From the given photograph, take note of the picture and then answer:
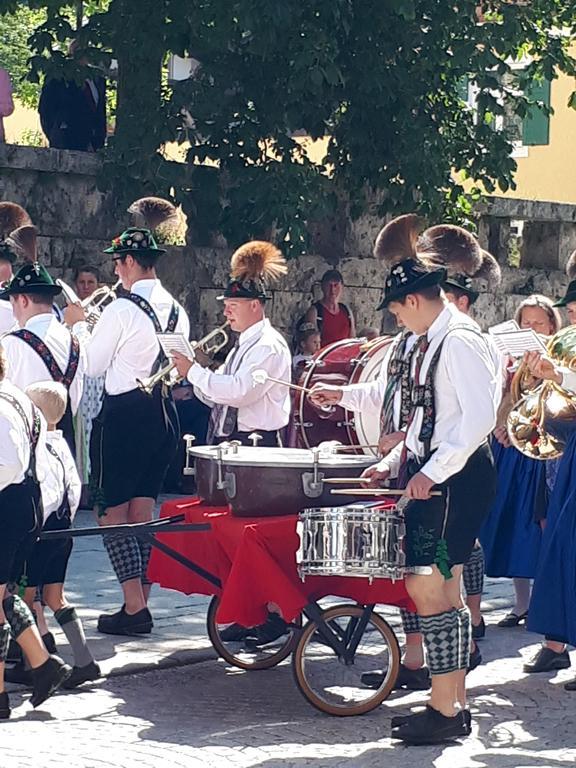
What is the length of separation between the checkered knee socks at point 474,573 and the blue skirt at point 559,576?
27.3 inches

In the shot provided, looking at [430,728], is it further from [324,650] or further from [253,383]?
[253,383]

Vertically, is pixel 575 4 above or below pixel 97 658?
above

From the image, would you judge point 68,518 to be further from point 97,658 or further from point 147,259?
point 147,259

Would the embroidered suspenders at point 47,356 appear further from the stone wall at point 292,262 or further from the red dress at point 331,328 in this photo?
the red dress at point 331,328

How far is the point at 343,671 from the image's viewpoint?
748cm

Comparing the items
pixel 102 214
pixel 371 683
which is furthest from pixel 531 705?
pixel 102 214

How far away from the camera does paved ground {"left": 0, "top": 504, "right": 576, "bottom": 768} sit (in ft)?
20.1

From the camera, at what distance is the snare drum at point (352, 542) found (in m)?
6.38

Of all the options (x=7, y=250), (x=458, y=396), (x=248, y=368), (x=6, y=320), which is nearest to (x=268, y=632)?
(x=248, y=368)

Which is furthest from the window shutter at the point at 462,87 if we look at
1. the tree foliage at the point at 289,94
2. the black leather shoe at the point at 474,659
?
the black leather shoe at the point at 474,659

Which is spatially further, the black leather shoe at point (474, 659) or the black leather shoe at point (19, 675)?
the black leather shoe at point (474, 659)

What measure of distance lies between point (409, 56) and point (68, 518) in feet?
24.2

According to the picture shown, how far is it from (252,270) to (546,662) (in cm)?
228

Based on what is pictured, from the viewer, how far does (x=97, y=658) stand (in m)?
7.70
